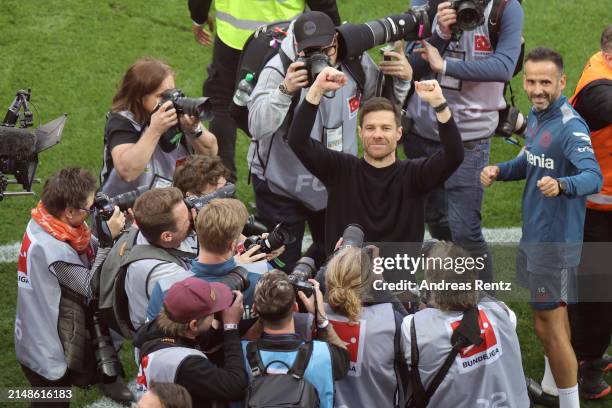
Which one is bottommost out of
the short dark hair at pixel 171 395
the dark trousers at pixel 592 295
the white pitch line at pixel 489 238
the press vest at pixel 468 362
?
the white pitch line at pixel 489 238

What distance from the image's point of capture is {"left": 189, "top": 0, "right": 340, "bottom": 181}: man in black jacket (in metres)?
6.33

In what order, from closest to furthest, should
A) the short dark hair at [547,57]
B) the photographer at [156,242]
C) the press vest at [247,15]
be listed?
the photographer at [156,242] < the short dark hair at [547,57] < the press vest at [247,15]

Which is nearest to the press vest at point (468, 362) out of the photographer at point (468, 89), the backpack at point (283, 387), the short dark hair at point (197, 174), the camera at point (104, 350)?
the backpack at point (283, 387)

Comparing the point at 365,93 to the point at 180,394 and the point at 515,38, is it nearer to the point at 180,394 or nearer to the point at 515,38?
the point at 515,38

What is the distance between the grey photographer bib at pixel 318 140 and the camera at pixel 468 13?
708 mm

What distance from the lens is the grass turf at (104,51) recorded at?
7.40 metres

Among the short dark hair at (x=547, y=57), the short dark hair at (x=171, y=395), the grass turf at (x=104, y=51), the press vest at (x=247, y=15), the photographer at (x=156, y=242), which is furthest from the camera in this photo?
the grass turf at (x=104, y=51)

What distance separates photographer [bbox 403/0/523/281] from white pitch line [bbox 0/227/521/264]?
655 mm

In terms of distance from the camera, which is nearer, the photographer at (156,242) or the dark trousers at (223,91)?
the photographer at (156,242)

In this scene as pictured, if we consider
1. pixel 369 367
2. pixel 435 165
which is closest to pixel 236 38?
pixel 435 165

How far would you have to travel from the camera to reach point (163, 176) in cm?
508

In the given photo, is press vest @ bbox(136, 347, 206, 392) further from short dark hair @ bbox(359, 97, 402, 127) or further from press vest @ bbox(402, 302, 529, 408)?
short dark hair @ bbox(359, 97, 402, 127)

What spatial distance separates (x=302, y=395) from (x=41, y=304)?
4.90ft

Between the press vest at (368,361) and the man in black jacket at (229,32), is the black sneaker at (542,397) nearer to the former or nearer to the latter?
the press vest at (368,361)
